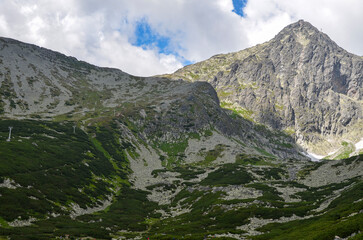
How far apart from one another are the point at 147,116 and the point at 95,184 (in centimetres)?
12159

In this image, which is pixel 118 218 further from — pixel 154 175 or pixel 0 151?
pixel 154 175

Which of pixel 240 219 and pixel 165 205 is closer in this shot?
pixel 240 219

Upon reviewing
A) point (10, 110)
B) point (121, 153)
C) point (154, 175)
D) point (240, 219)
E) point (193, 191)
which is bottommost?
point (240, 219)

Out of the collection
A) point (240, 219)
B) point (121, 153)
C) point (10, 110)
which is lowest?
point (240, 219)

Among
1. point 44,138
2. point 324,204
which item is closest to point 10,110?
point 44,138

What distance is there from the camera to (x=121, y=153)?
134 metres

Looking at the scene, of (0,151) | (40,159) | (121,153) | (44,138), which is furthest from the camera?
(121,153)

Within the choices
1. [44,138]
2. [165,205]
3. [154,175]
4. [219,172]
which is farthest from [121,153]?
[165,205]

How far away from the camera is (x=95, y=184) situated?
262 ft

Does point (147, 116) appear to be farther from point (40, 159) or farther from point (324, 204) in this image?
point (324, 204)

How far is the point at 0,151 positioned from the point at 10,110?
118 m

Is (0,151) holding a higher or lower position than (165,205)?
higher

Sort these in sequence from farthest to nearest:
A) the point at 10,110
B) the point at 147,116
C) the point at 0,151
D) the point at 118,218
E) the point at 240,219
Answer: the point at 147,116 → the point at 10,110 → the point at 0,151 → the point at 118,218 → the point at 240,219

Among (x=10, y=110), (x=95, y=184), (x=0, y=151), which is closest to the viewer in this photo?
(x=0, y=151)
